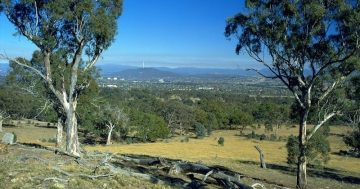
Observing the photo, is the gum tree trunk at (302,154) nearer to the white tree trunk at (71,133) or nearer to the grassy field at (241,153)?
the grassy field at (241,153)

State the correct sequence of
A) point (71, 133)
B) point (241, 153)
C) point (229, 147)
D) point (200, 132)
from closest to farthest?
point (71, 133), point (241, 153), point (229, 147), point (200, 132)

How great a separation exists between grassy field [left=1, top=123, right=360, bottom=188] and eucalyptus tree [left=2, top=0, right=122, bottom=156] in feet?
37.0

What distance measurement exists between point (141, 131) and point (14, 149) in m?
55.4

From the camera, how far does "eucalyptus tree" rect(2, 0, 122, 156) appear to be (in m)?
22.3

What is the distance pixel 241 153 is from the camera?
62281mm

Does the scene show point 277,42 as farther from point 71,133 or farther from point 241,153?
point 241,153

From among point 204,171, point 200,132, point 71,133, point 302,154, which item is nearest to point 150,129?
point 200,132

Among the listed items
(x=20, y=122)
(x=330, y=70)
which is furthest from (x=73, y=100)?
(x=20, y=122)

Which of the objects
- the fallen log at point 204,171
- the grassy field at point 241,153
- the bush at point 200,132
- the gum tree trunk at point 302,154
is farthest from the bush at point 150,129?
the fallen log at point 204,171

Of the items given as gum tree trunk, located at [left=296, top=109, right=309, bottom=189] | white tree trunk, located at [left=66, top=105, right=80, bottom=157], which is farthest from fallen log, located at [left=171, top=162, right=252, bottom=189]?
white tree trunk, located at [left=66, top=105, right=80, bottom=157]

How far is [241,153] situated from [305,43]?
42661 millimetres

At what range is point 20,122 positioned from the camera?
89438 millimetres

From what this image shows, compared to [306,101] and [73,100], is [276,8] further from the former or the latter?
[73,100]

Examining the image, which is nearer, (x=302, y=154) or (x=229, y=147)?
(x=302, y=154)
